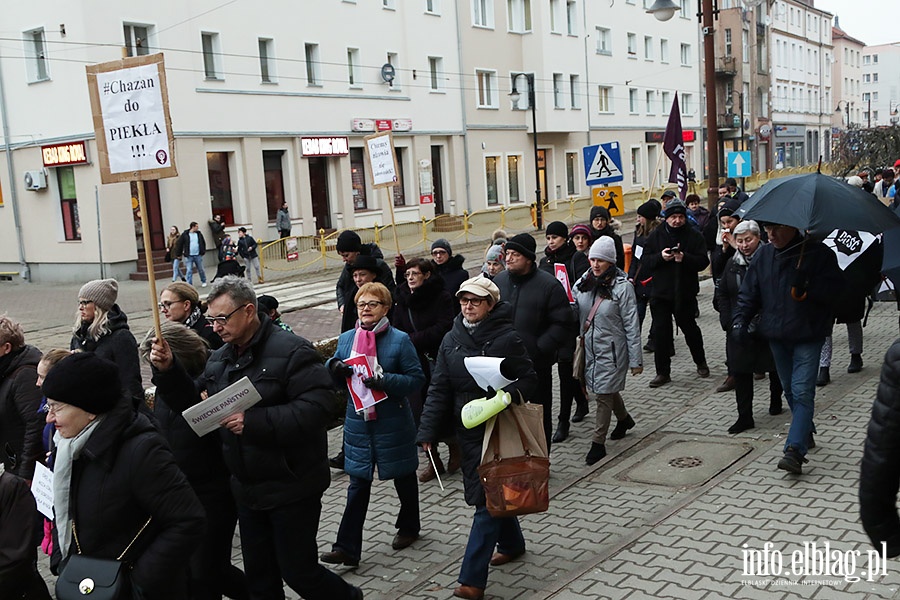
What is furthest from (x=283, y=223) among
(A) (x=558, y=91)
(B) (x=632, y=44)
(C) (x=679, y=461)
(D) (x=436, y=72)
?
(B) (x=632, y=44)

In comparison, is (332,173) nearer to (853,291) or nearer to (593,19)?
(593,19)

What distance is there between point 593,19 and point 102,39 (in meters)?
28.5

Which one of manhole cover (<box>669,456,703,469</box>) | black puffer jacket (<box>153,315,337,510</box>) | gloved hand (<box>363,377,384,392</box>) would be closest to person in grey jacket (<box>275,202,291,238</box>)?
manhole cover (<box>669,456,703,469</box>)

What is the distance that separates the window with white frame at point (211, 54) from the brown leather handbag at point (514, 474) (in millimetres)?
25835

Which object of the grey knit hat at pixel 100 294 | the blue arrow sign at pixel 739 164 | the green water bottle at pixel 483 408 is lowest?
the green water bottle at pixel 483 408

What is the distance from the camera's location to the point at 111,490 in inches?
137

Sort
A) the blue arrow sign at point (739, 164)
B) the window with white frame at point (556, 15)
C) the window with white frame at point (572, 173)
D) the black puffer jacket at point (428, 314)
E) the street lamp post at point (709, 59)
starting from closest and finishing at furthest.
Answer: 1. the black puffer jacket at point (428, 314)
2. the street lamp post at point (709, 59)
3. the blue arrow sign at point (739, 164)
4. the window with white frame at point (556, 15)
5. the window with white frame at point (572, 173)

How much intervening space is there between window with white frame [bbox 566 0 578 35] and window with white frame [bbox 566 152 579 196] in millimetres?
6113

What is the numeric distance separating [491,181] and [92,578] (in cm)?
3863

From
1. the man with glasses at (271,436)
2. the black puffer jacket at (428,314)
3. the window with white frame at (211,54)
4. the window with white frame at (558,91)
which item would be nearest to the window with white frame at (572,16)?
the window with white frame at (558,91)

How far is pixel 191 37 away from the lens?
1097 inches

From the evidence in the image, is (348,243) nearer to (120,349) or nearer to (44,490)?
(120,349)

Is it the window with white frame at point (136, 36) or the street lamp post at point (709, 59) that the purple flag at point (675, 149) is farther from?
the window with white frame at point (136, 36)

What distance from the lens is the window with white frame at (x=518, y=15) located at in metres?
42.2
